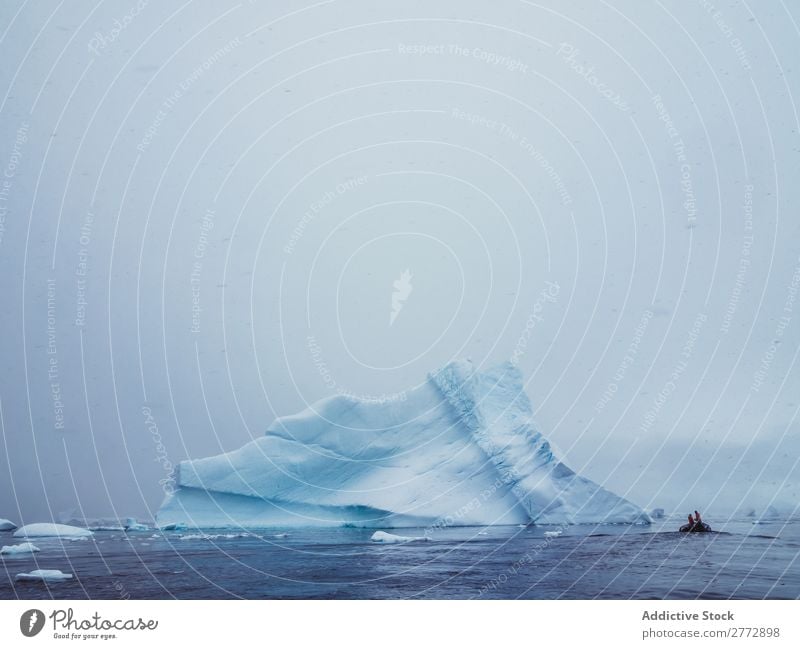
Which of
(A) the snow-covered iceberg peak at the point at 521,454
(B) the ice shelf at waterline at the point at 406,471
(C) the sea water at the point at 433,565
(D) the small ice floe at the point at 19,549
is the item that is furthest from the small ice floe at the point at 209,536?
(A) the snow-covered iceberg peak at the point at 521,454

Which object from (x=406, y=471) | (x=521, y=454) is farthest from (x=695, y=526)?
(x=406, y=471)

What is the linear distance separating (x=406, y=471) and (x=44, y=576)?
468 cm

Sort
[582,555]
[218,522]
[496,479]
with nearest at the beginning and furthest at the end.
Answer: [582,555]
[496,479]
[218,522]

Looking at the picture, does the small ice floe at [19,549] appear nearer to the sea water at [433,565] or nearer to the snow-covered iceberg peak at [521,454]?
the sea water at [433,565]

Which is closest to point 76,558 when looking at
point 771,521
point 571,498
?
point 571,498

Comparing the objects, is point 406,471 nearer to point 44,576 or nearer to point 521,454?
point 521,454

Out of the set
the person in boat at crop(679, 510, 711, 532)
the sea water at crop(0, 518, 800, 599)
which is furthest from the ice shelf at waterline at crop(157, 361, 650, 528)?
the person in boat at crop(679, 510, 711, 532)

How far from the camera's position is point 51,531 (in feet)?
30.1

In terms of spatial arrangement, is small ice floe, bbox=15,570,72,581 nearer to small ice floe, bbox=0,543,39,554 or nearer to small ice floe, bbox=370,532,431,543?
small ice floe, bbox=0,543,39,554

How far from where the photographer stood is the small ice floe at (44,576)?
684 centimetres

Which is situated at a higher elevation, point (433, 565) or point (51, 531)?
point (51, 531)
